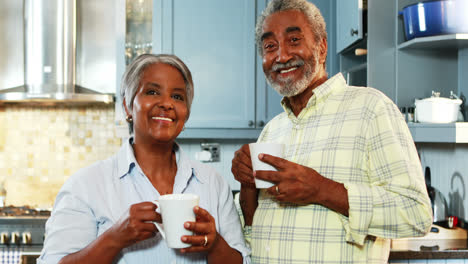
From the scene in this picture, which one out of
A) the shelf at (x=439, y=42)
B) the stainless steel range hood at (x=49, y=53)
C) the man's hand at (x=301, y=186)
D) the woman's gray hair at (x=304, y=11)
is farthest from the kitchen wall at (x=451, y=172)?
the stainless steel range hood at (x=49, y=53)

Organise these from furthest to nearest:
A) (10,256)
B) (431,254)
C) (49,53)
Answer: (49,53), (10,256), (431,254)

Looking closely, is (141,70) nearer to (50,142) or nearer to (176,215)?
(176,215)

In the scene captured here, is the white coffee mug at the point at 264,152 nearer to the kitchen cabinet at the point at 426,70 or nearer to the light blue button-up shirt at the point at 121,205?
the light blue button-up shirt at the point at 121,205


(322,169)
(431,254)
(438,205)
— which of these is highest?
(322,169)

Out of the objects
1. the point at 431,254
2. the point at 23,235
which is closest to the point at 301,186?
the point at 431,254

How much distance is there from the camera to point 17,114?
3312 millimetres

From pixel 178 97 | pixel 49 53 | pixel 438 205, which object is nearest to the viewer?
pixel 178 97

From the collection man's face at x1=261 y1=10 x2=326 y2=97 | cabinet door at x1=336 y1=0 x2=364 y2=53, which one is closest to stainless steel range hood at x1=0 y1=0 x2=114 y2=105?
cabinet door at x1=336 y1=0 x2=364 y2=53

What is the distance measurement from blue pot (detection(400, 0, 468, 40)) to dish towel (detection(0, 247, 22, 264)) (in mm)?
2332

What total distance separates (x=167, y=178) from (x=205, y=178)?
9 cm

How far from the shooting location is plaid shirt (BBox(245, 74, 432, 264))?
108cm

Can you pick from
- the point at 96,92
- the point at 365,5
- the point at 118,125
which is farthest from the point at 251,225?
the point at 96,92

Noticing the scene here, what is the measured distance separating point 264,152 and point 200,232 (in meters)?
0.23

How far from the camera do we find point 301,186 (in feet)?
3.44
